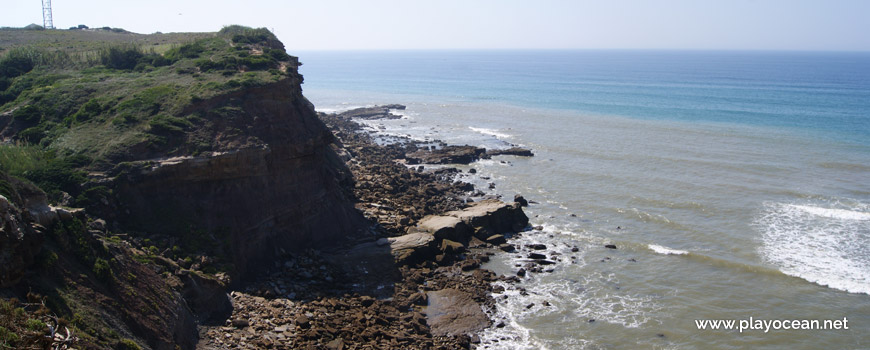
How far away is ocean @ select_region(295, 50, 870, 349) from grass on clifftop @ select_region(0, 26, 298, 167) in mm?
16834

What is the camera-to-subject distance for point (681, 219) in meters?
36.3

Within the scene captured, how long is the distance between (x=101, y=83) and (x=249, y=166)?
1278 cm

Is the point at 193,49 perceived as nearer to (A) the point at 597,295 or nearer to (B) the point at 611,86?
(A) the point at 597,295

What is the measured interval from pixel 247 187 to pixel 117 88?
11.4m

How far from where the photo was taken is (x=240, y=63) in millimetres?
33625

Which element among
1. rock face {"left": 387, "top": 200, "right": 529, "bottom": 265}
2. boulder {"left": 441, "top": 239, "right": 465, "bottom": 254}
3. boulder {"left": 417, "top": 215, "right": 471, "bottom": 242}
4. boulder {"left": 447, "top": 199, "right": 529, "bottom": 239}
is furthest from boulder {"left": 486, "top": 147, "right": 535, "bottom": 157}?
boulder {"left": 441, "top": 239, "right": 465, "bottom": 254}

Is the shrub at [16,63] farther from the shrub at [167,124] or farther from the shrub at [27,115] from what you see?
the shrub at [167,124]

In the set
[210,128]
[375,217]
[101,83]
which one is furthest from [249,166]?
[101,83]

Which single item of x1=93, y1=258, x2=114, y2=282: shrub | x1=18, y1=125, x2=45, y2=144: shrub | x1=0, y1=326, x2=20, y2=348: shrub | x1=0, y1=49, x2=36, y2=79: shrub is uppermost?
x1=0, y1=49, x2=36, y2=79: shrub

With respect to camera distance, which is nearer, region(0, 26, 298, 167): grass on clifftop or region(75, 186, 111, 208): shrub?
region(75, 186, 111, 208): shrub

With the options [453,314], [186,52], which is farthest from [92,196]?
[186,52]

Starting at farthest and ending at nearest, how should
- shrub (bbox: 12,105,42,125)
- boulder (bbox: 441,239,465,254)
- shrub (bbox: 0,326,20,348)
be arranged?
boulder (bbox: 441,239,465,254), shrub (bbox: 12,105,42,125), shrub (bbox: 0,326,20,348)

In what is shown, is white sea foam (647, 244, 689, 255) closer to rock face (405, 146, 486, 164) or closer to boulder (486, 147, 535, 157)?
rock face (405, 146, 486, 164)

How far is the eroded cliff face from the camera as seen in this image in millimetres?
23406
